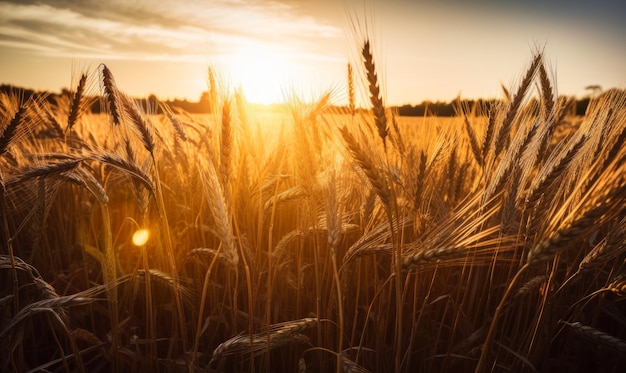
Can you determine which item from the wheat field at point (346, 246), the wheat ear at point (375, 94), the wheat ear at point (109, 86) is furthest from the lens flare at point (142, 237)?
the wheat ear at point (375, 94)

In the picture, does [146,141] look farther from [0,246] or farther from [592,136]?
[0,246]

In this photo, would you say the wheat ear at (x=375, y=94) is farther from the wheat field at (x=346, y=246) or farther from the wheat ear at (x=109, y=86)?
the wheat ear at (x=109, y=86)

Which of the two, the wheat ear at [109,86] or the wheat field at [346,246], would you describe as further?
the wheat ear at [109,86]

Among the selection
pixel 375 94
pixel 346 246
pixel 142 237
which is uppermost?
pixel 375 94

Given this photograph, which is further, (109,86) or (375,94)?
(109,86)

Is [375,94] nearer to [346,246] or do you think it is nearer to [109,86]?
[109,86]

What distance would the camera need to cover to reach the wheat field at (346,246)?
124cm

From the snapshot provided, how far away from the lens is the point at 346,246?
7.68 feet

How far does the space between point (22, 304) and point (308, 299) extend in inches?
59.6

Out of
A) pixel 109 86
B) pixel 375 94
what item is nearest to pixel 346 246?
pixel 375 94

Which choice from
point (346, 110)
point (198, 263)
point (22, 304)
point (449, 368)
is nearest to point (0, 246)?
point (22, 304)

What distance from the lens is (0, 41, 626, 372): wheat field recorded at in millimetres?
1238

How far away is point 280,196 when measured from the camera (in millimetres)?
1800

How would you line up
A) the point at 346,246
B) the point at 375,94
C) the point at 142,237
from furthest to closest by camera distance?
1. the point at 346,246
2. the point at 142,237
3. the point at 375,94
